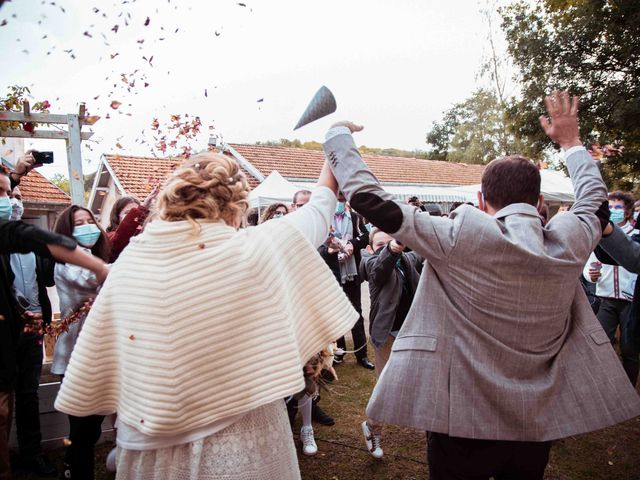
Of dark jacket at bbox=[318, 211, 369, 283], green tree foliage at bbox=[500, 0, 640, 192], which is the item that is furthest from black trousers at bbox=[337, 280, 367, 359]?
green tree foliage at bbox=[500, 0, 640, 192]

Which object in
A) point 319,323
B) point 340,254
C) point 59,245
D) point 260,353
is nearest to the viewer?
point 59,245

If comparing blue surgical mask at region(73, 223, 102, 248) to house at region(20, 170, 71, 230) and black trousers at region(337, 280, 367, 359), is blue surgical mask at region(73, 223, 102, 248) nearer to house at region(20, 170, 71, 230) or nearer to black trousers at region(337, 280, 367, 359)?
black trousers at region(337, 280, 367, 359)

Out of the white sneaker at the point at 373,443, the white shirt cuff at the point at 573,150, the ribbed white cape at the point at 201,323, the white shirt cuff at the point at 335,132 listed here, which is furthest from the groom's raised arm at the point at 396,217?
the white sneaker at the point at 373,443

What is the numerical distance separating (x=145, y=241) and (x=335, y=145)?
922 mm

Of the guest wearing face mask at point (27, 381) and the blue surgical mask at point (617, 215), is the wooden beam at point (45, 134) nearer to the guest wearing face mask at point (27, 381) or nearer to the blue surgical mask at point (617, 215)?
the guest wearing face mask at point (27, 381)

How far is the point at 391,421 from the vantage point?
7.04 ft

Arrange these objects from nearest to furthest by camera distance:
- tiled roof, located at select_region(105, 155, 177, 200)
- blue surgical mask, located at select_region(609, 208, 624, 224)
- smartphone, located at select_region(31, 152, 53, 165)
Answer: smartphone, located at select_region(31, 152, 53, 165) < blue surgical mask, located at select_region(609, 208, 624, 224) < tiled roof, located at select_region(105, 155, 177, 200)

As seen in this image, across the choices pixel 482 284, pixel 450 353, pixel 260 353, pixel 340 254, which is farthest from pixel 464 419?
pixel 340 254

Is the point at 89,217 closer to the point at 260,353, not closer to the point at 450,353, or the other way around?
the point at 260,353

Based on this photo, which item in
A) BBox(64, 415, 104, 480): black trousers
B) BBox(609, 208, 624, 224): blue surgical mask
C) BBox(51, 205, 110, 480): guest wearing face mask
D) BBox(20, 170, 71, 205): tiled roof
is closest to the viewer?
BBox(64, 415, 104, 480): black trousers

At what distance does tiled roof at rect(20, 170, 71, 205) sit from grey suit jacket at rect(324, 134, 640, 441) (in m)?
22.4

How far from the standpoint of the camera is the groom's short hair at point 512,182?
2.28m

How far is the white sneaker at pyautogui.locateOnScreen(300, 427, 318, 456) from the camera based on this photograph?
453 centimetres

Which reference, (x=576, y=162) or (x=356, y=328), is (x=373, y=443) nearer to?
(x=356, y=328)
